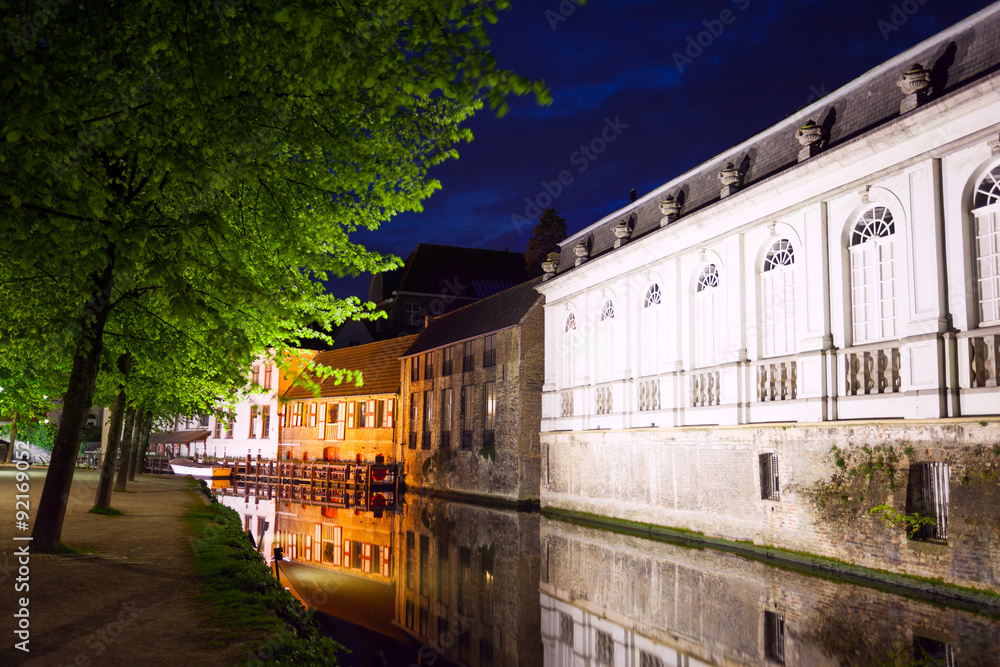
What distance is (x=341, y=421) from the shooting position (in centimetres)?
4497

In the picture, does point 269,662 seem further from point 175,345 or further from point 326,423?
point 326,423

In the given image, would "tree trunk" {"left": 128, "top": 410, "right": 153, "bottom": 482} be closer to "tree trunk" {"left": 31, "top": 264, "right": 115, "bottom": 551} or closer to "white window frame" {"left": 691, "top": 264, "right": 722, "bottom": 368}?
"tree trunk" {"left": 31, "top": 264, "right": 115, "bottom": 551}

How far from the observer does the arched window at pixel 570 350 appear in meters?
25.0

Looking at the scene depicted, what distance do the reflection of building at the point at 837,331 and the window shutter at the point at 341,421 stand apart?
25.5 meters

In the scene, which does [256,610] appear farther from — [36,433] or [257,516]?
[36,433]

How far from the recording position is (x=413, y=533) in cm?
2025

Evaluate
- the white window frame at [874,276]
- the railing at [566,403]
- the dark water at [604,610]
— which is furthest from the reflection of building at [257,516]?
the white window frame at [874,276]

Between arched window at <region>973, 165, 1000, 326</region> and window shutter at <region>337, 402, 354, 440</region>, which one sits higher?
arched window at <region>973, 165, 1000, 326</region>

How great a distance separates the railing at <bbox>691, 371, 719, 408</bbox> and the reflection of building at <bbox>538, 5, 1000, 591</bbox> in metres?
0.05

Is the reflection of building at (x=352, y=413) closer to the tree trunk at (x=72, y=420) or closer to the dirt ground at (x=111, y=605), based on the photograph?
the dirt ground at (x=111, y=605)

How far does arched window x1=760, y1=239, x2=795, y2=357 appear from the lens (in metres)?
15.9

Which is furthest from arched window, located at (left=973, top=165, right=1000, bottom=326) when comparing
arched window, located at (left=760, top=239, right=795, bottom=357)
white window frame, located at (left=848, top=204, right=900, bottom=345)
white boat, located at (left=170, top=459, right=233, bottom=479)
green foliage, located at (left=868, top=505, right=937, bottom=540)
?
white boat, located at (left=170, top=459, right=233, bottom=479)

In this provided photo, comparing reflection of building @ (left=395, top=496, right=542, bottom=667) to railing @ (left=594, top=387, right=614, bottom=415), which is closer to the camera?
reflection of building @ (left=395, top=496, right=542, bottom=667)

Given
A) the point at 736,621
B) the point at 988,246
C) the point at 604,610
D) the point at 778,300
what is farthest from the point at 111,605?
the point at 778,300
